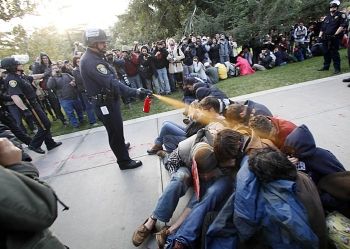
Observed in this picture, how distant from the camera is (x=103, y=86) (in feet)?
11.7

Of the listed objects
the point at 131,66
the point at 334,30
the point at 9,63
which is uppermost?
the point at 9,63

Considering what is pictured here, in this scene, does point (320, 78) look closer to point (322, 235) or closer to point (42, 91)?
point (322, 235)

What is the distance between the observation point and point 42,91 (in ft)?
27.4

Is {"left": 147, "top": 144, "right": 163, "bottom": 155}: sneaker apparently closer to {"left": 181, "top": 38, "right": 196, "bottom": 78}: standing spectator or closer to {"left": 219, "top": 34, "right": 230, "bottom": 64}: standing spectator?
{"left": 181, "top": 38, "right": 196, "bottom": 78}: standing spectator

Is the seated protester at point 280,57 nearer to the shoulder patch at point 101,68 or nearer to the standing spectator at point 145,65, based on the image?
the standing spectator at point 145,65

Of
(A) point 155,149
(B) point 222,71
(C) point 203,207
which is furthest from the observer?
(B) point 222,71

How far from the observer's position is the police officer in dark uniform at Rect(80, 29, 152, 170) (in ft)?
11.3

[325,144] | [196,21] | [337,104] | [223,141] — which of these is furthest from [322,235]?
[196,21]

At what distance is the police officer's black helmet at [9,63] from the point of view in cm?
491

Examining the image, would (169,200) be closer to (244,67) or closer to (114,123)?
(114,123)

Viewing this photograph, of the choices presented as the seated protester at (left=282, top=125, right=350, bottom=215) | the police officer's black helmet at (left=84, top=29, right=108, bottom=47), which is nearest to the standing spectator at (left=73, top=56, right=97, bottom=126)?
the police officer's black helmet at (left=84, top=29, right=108, bottom=47)

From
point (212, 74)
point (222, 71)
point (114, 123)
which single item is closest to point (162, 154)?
point (114, 123)

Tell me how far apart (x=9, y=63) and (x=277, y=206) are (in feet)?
16.6

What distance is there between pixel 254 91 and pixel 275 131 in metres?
4.57
